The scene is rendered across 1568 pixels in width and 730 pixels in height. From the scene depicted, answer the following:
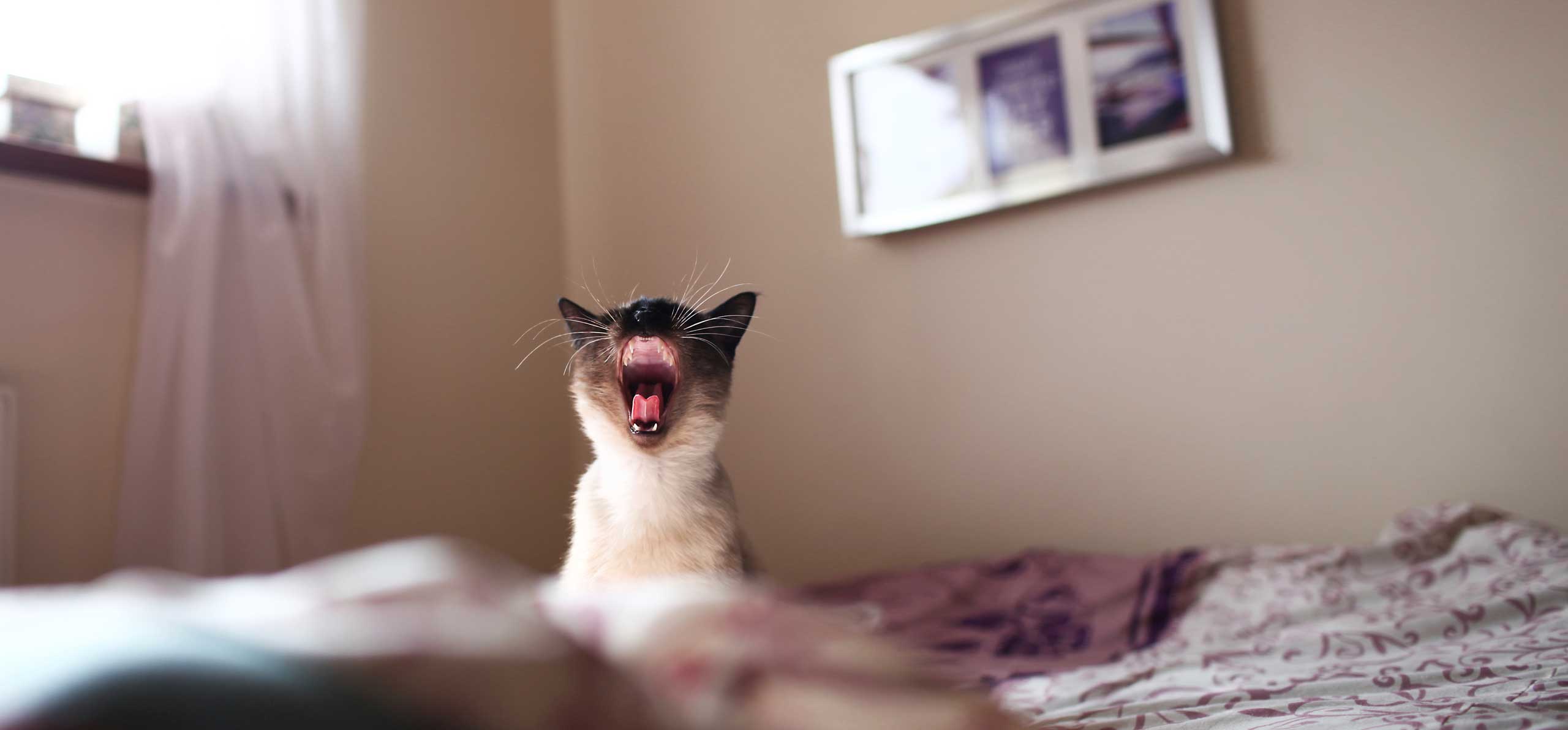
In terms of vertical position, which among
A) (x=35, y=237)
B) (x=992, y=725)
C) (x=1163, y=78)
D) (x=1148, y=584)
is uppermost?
(x=1163, y=78)

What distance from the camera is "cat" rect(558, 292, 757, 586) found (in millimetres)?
943

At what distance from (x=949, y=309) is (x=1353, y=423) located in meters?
0.79

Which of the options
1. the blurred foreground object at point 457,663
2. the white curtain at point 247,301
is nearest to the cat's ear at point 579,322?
the blurred foreground object at point 457,663

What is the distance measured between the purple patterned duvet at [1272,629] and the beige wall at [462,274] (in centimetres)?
88

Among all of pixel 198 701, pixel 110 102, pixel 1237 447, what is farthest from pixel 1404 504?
pixel 110 102

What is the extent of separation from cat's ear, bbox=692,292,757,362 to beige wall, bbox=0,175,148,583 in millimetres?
1147

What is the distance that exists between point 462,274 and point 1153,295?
4.98 feet

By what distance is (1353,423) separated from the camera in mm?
1773

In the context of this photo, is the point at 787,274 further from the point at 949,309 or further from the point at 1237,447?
the point at 1237,447

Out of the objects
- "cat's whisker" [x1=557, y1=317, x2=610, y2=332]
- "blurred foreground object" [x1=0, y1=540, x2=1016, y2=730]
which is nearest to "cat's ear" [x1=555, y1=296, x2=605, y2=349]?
"cat's whisker" [x1=557, y1=317, x2=610, y2=332]

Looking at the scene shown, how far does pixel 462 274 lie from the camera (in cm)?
228

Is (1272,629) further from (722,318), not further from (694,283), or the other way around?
(694,283)

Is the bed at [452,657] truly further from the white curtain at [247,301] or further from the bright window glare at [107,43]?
the bright window glare at [107,43]

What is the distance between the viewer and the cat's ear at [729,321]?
1.02 metres
